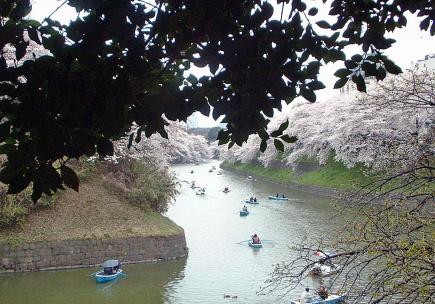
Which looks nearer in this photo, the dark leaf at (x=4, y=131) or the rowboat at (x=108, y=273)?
the dark leaf at (x=4, y=131)

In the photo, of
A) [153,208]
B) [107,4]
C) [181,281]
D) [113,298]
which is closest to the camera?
[107,4]

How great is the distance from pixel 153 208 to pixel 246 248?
15.1 feet

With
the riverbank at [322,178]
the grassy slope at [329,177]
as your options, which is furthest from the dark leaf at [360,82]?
the grassy slope at [329,177]

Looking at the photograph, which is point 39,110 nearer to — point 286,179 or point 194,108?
point 194,108

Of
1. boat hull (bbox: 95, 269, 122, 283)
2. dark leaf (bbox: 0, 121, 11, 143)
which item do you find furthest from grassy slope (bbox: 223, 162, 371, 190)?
dark leaf (bbox: 0, 121, 11, 143)

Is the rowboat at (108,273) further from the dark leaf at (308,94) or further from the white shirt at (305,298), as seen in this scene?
the dark leaf at (308,94)

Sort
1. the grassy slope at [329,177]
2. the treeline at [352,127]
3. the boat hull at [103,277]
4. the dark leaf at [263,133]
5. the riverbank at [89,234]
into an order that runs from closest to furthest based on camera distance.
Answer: the dark leaf at [263,133]
the boat hull at [103,277]
the riverbank at [89,234]
the treeline at [352,127]
the grassy slope at [329,177]

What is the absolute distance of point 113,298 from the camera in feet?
41.4

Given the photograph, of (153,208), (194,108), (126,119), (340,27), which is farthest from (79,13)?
(153,208)

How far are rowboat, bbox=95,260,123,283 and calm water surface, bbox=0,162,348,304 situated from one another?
206 millimetres

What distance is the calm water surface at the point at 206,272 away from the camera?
1264cm

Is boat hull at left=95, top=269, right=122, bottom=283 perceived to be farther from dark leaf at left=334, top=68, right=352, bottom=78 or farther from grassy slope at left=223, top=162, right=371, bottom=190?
grassy slope at left=223, top=162, right=371, bottom=190

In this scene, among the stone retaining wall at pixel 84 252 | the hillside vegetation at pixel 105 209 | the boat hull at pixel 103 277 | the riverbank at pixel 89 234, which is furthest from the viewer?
the hillside vegetation at pixel 105 209

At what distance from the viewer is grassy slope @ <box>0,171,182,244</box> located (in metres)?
15.4
